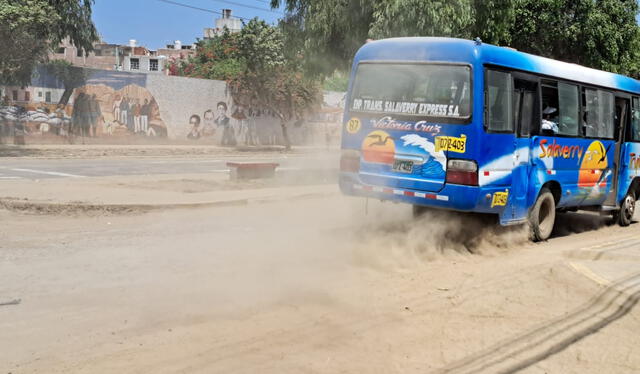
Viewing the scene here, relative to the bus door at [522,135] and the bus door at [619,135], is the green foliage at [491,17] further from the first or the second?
the bus door at [522,135]

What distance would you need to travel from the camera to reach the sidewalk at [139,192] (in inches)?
493

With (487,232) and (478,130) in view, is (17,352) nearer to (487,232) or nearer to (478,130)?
(478,130)

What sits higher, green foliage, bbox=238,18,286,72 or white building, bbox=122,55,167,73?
white building, bbox=122,55,167,73

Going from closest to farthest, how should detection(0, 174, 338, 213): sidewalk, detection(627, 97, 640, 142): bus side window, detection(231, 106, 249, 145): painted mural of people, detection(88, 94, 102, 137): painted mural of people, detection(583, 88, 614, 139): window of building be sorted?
detection(583, 88, 614, 139): window of building → detection(0, 174, 338, 213): sidewalk → detection(627, 97, 640, 142): bus side window → detection(88, 94, 102, 137): painted mural of people → detection(231, 106, 249, 145): painted mural of people

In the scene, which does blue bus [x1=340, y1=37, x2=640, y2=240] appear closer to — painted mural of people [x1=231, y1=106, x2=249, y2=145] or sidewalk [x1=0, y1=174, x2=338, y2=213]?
sidewalk [x1=0, y1=174, x2=338, y2=213]

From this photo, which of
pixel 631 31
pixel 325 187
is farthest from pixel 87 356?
pixel 631 31

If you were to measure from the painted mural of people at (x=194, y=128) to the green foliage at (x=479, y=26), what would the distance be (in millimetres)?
16040

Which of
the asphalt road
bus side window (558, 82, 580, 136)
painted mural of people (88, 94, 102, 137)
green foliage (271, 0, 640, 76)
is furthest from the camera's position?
painted mural of people (88, 94, 102, 137)

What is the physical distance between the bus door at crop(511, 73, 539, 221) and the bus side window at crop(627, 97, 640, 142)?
422 cm

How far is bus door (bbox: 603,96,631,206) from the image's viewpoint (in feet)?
41.9

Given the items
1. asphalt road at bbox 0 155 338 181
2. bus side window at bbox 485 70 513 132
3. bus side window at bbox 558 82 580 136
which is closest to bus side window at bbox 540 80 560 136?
bus side window at bbox 558 82 580 136

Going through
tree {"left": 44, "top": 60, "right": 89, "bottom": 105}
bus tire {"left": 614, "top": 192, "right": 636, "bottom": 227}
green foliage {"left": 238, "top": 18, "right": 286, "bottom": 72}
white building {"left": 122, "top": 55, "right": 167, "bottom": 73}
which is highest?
white building {"left": 122, "top": 55, "right": 167, "bottom": 73}

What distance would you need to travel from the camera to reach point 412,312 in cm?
648

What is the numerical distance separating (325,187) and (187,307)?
Result: 12.2 m
